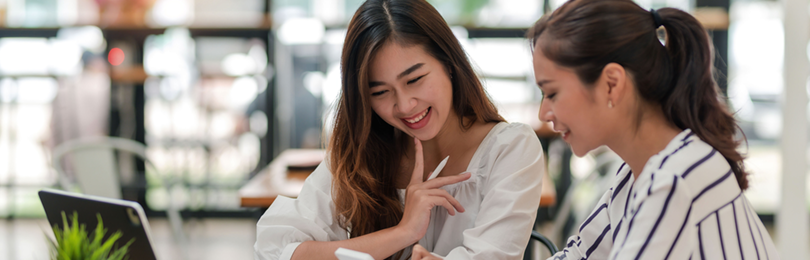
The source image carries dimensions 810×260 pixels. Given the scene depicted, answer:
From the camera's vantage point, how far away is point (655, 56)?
2.77 feet

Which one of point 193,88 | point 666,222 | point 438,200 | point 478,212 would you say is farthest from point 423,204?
point 193,88

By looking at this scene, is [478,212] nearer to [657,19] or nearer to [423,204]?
[423,204]

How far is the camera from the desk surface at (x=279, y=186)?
5.97 ft

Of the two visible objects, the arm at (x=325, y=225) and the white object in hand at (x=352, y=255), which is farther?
the arm at (x=325, y=225)

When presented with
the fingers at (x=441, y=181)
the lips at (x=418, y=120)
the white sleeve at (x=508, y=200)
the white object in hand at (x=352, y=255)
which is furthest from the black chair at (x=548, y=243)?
the white object in hand at (x=352, y=255)

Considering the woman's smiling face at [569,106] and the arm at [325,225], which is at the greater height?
the woman's smiling face at [569,106]

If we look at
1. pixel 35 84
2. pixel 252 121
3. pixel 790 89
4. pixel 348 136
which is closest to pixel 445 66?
pixel 348 136

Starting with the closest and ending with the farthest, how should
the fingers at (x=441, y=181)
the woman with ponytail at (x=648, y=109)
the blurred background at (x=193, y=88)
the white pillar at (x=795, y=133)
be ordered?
1. the woman with ponytail at (x=648, y=109)
2. the fingers at (x=441, y=181)
3. the white pillar at (x=795, y=133)
4. the blurred background at (x=193, y=88)

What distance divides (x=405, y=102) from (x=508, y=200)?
283 mm

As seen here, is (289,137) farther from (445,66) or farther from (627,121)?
(627,121)

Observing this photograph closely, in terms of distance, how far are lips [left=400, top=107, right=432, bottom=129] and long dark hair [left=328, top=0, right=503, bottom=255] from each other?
85mm

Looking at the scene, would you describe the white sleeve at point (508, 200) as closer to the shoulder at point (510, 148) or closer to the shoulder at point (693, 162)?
the shoulder at point (510, 148)

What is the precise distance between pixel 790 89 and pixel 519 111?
174 centimetres

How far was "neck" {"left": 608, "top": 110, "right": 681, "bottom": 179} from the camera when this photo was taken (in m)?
0.87
